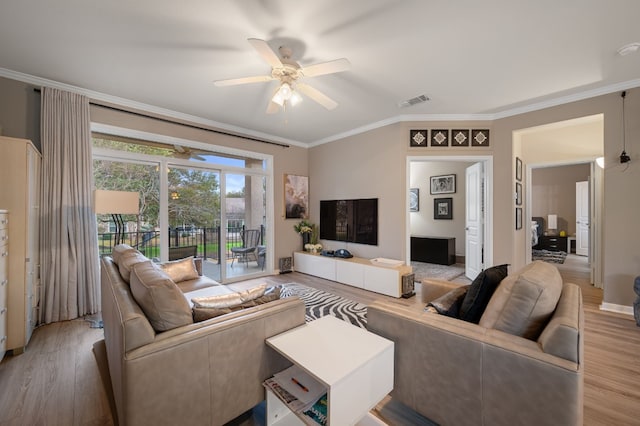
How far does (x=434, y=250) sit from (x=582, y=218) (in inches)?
179

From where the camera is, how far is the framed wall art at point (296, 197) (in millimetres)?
5441

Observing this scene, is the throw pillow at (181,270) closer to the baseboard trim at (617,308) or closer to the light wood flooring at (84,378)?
the light wood flooring at (84,378)

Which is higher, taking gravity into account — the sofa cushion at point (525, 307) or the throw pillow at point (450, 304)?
the sofa cushion at point (525, 307)

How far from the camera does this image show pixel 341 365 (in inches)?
50.3

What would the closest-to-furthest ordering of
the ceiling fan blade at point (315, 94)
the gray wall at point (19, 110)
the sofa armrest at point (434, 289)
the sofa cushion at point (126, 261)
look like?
the sofa cushion at point (126, 261)
the sofa armrest at point (434, 289)
the ceiling fan blade at point (315, 94)
the gray wall at point (19, 110)

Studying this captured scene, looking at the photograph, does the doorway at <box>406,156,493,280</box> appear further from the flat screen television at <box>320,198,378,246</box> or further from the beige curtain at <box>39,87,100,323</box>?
the beige curtain at <box>39,87,100,323</box>

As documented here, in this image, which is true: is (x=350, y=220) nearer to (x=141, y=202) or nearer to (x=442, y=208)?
(x=442, y=208)

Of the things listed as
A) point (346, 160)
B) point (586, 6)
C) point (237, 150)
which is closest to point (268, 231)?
point (237, 150)

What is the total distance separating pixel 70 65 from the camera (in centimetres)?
271

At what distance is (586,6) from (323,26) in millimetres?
1975

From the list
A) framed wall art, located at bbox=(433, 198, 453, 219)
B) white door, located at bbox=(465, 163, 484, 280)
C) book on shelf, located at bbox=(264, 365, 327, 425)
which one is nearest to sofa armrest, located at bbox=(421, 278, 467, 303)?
book on shelf, located at bbox=(264, 365, 327, 425)

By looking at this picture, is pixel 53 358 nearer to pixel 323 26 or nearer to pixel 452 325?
pixel 452 325

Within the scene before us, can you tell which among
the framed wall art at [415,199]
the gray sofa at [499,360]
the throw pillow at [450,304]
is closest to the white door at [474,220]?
the framed wall art at [415,199]

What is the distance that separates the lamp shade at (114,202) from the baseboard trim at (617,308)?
5.95 meters
